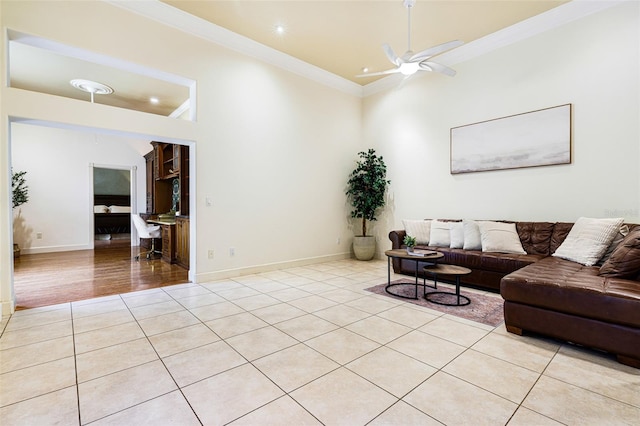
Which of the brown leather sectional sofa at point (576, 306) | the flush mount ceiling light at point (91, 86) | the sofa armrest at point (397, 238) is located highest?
the flush mount ceiling light at point (91, 86)

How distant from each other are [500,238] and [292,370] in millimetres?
3371

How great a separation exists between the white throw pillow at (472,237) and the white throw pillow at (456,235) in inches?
3.3

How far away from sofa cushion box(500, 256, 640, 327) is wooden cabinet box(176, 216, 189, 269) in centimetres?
461

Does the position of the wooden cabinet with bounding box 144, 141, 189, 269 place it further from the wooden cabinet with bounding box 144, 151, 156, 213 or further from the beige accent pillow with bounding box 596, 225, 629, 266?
the beige accent pillow with bounding box 596, 225, 629, 266

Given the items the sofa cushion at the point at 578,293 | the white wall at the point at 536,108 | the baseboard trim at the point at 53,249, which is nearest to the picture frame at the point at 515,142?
the white wall at the point at 536,108

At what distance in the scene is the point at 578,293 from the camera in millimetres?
2160

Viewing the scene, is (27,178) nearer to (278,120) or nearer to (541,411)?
(278,120)

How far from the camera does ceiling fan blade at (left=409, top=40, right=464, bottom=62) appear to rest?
3.23 m

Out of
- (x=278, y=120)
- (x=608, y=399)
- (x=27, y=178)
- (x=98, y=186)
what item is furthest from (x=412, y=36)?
(x=98, y=186)

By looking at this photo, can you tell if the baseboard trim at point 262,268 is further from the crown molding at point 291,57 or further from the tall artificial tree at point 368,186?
the crown molding at point 291,57

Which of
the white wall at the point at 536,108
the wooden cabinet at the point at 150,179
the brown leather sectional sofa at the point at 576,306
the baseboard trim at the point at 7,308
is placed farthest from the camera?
the wooden cabinet at the point at 150,179

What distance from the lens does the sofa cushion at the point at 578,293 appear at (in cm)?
198

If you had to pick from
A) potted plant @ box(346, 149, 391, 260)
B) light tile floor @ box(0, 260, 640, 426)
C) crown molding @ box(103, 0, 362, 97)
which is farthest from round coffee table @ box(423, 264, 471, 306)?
crown molding @ box(103, 0, 362, 97)

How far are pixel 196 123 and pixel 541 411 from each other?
4531 millimetres
